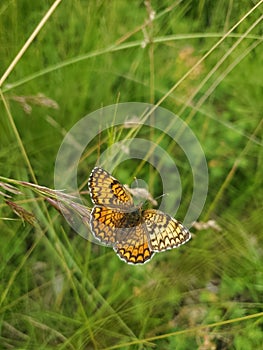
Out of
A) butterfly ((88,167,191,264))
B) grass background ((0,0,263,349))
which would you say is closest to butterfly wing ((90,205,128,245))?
butterfly ((88,167,191,264))

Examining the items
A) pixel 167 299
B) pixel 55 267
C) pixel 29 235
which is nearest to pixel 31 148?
pixel 29 235

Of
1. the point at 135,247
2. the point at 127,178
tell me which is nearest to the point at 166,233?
the point at 135,247

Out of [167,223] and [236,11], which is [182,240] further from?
[236,11]

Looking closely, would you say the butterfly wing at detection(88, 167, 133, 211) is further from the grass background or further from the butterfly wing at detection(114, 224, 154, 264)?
the grass background

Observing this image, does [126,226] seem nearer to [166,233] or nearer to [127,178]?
[166,233]

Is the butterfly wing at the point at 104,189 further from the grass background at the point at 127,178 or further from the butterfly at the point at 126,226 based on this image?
the grass background at the point at 127,178
